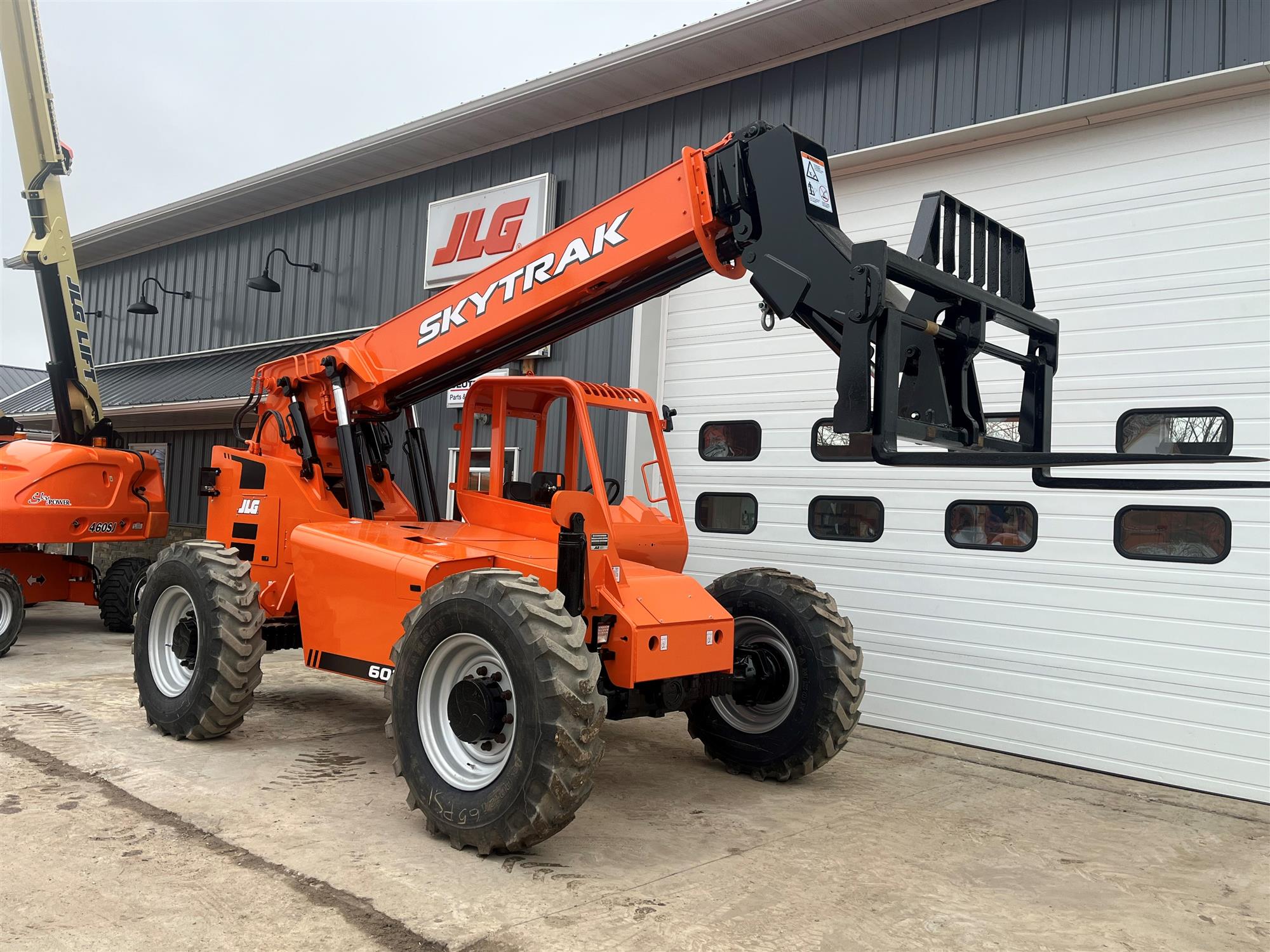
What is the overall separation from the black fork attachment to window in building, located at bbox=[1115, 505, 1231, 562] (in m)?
3.03

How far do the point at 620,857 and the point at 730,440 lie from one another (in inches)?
215

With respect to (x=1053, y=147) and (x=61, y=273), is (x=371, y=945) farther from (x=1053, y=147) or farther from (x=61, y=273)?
(x=61, y=273)

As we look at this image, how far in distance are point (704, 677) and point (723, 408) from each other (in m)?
4.40

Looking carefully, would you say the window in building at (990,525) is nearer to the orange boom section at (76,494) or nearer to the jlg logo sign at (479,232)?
the jlg logo sign at (479,232)

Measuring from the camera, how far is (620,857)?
4934 millimetres

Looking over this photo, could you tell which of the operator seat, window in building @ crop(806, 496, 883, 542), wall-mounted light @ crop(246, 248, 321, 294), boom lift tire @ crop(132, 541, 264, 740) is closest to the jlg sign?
wall-mounted light @ crop(246, 248, 321, 294)

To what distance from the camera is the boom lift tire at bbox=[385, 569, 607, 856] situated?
461 centimetres

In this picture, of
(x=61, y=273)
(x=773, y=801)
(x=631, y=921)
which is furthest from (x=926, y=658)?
(x=61, y=273)

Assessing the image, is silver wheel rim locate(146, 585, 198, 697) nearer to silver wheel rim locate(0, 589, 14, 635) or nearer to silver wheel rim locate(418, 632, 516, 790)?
silver wheel rim locate(418, 632, 516, 790)

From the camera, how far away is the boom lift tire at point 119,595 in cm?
1200

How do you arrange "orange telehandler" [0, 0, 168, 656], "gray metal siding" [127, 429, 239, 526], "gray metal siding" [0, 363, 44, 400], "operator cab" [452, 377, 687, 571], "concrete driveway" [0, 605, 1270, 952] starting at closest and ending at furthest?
"concrete driveway" [0, 605, 1270, 952] < "operator cab" [452, 377, 687, 571] < "orange telehandler" [0, 0, 168, 656] < "gray metal siding" [127, 429, 239, 526] < "gray metal siding" [0, 363, 44, 400]

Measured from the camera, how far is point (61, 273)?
1227cm

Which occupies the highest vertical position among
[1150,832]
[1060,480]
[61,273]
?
[61,273]

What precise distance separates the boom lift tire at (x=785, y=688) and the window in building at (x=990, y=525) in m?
2.19
